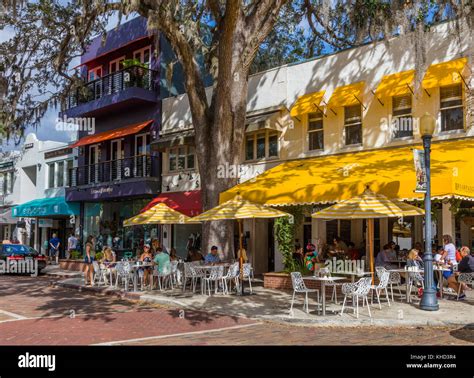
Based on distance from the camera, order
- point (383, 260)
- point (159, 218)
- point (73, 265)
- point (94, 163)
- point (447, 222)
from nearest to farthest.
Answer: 1. point (383, 260)
2. point (447, 222)
3. point (159, 218)
4. point (73, 265)
5. point (94, 163)

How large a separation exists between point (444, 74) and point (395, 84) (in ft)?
5.26

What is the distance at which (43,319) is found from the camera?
1151 cm

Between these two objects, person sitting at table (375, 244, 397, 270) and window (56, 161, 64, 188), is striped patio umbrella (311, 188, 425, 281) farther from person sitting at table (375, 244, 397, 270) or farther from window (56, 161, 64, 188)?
window (56, 161, 64, 188)

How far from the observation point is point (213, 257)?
52.2 feet

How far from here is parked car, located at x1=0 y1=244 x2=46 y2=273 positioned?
24203mm

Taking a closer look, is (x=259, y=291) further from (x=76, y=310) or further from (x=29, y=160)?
(x=29, y=160)

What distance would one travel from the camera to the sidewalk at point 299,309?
10609 millimetres

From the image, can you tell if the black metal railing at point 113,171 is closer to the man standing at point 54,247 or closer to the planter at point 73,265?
the man standing at point 54,247

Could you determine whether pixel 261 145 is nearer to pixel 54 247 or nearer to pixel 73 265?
pixel 73 265

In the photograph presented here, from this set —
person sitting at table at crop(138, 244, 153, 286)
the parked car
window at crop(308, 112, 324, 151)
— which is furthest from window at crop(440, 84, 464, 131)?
the parked car

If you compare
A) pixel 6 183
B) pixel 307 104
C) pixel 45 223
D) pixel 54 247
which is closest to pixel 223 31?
pixel 307 104

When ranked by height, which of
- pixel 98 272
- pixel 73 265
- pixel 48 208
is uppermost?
pixel 48 208

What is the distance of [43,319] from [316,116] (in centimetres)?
1205

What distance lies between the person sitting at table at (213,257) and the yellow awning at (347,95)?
6489 millimetres
